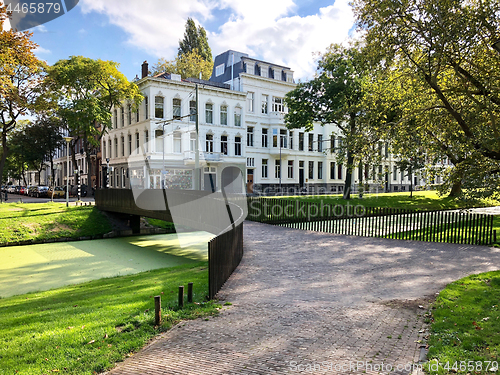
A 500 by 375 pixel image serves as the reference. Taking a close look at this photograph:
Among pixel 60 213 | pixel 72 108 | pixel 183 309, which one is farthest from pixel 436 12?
pixel 72 108

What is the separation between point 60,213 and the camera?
2556 centimetres

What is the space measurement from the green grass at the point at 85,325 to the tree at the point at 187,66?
4776 cm

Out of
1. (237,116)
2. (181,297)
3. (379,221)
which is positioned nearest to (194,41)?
(237,116)

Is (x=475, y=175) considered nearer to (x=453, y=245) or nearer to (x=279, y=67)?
(x=453, y=245)

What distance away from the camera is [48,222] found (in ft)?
77.4

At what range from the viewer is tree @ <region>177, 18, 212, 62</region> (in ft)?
197

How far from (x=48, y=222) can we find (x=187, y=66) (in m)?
36.5

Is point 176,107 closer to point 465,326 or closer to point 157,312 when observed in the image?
point 157,312

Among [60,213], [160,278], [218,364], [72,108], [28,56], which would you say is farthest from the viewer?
[72,108]

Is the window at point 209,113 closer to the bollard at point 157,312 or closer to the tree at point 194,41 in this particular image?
the tree at point 194,41

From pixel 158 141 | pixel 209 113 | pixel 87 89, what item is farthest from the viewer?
pixel 209 113

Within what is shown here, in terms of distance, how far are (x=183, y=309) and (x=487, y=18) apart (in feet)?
40.8

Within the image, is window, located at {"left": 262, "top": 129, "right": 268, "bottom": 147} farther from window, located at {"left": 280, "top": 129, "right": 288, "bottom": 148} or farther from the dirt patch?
the dirt patch

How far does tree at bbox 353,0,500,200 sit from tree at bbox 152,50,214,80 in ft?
139
